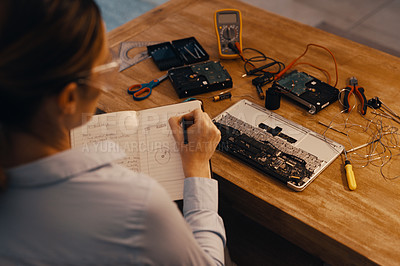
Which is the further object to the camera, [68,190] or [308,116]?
[308,116]

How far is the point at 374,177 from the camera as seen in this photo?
101cm

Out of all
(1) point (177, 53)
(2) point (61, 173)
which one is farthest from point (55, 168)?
(1) point (177, 53)

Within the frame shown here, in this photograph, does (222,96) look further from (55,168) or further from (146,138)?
(55,168)

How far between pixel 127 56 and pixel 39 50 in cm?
98

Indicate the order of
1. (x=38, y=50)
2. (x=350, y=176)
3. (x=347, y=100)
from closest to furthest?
(x=38, y=50) → (x=350, y=176) → (x=347, y=100)

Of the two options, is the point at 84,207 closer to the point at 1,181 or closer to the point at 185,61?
the point at 1,181

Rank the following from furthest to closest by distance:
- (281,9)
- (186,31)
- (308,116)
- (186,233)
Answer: (281,9)
(186,31)
(308,116)
(186,233)

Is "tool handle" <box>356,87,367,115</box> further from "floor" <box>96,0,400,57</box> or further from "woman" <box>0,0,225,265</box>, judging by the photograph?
"floor" <box>96,0,400,57</box>

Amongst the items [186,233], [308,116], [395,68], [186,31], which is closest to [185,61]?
[186,31]

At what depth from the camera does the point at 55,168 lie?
0.60 meters

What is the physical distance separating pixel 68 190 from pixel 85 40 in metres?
0.24

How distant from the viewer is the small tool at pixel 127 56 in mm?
1446

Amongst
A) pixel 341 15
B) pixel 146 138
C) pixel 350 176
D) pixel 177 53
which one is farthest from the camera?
pixel 341 15

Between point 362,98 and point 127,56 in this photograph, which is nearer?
point 362,98
